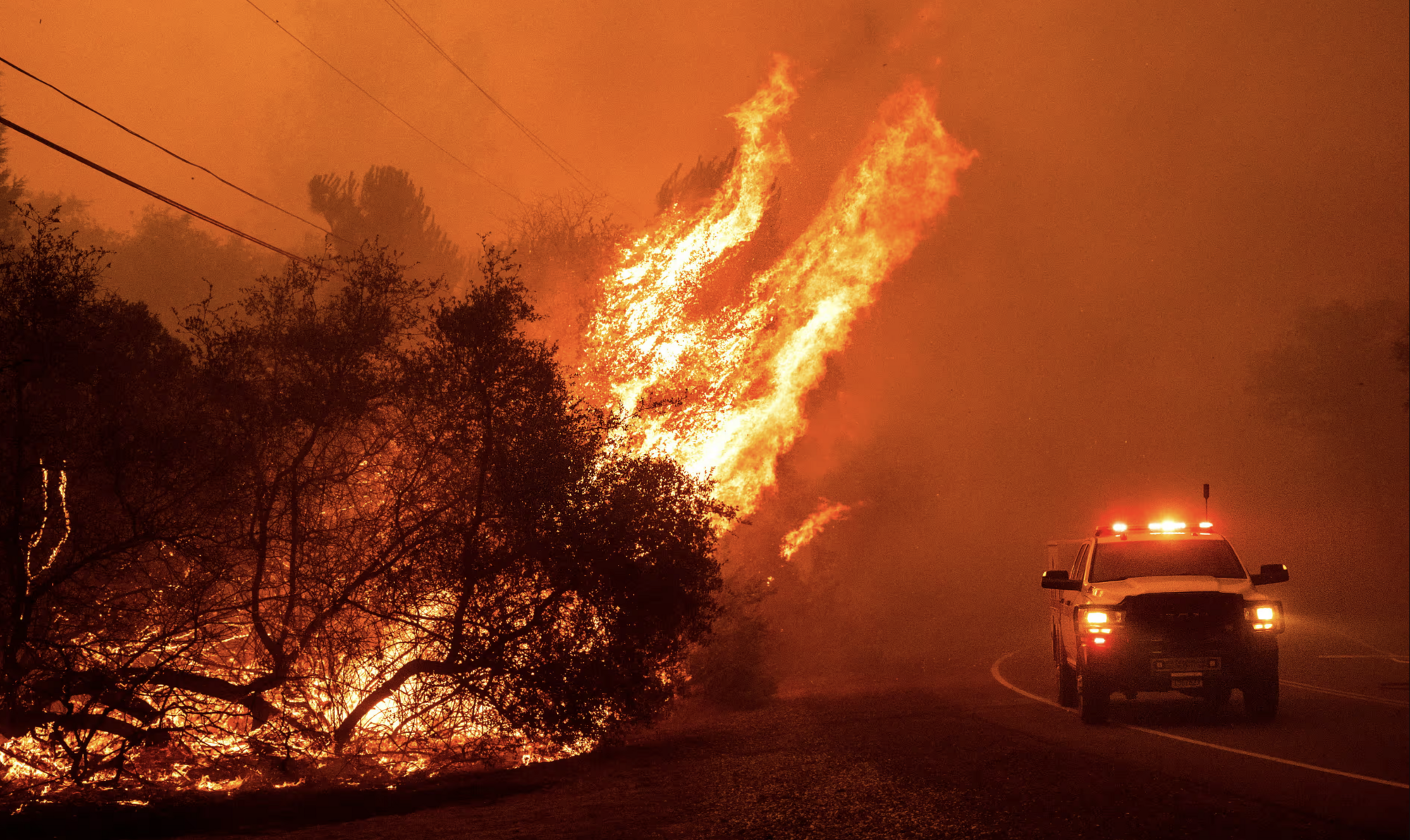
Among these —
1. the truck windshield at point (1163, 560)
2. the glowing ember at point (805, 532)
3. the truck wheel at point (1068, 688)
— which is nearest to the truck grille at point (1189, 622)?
the truck windshield at point (1163, 560)

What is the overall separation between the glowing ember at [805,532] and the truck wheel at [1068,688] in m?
15.3

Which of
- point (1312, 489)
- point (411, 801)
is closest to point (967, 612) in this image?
point (1312, 489)

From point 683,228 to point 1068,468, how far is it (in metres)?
60.2

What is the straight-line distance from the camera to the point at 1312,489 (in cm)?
6500

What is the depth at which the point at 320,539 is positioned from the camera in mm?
14320

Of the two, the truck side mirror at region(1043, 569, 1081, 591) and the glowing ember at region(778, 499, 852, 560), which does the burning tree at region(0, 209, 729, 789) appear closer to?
the truck side mirror at region(1043, 569, 1081, 591)

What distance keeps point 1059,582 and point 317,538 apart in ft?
33.6

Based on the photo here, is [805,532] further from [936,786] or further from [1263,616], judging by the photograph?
[936,786]

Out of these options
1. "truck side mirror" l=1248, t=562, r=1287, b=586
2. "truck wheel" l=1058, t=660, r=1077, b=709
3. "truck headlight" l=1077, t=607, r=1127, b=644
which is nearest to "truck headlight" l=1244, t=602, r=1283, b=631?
"truck side mirror" l=1248, t=562, r=1287, b=586

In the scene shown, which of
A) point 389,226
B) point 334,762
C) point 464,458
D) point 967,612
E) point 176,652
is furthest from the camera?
point 389,226

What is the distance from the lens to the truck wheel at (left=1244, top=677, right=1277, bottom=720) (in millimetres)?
12859

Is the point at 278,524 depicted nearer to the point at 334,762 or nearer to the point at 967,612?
the point at 334,762

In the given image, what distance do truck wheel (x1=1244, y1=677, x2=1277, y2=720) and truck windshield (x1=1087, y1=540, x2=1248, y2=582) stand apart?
171cm

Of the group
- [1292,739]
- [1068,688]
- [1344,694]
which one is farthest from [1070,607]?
[1292,739]
